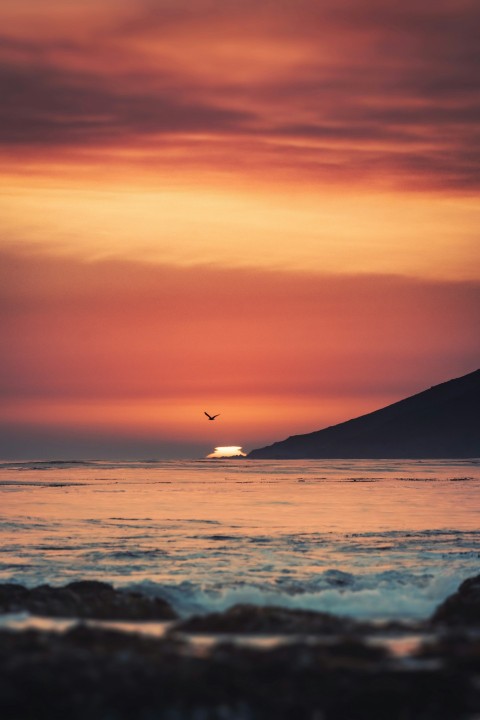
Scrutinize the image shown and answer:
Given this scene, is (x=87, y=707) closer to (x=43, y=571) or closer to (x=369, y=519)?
(x=43, y=571)

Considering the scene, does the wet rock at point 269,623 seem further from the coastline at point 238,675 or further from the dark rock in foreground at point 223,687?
the dark rock in foreground at point 223,687

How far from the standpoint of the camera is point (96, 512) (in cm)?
6350

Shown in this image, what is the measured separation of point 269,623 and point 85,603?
5047 millimetres

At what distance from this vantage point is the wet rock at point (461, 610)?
71.7ft

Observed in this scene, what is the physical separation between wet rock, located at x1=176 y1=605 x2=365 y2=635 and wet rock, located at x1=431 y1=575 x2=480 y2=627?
2.16 m

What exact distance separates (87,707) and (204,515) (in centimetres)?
4738

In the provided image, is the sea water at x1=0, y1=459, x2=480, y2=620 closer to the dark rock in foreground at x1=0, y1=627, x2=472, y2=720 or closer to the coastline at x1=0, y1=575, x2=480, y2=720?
the coastline at x1=0, y1=575, x2=480, y2=720

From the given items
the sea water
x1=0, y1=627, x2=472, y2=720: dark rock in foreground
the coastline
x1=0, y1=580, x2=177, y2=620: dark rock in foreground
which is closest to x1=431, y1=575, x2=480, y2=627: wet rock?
the sea water

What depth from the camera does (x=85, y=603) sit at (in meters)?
23.9

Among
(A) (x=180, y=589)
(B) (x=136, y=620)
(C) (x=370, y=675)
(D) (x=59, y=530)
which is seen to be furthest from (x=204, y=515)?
(C) (x=370, y=675)

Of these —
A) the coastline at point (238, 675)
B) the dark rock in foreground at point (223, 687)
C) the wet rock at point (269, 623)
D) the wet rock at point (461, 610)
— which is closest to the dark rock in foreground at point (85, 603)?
the wet rock at point (269, 623)

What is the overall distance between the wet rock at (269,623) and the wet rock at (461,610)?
7.10ft

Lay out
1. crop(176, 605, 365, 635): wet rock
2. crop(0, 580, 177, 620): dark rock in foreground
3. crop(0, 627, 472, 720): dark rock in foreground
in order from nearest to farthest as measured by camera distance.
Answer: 1. crop(0, 627, 472, 720): dark rock in foreground
2. crop(176, 605, 365, 635): wet rock
3. crop(0, 580, 177, 620): dark rock in foreground

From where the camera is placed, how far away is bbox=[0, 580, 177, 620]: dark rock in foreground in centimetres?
2303
